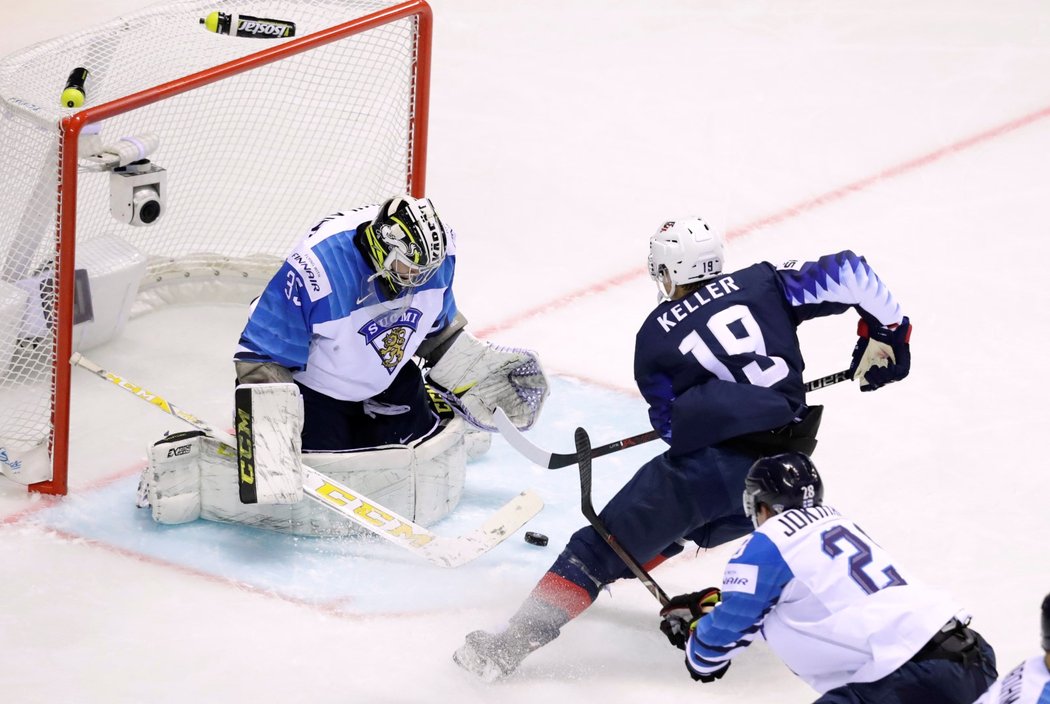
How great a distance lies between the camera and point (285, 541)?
362cm

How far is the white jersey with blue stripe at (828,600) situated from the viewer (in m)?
2.51

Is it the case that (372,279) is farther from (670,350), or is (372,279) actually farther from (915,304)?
(915,304)

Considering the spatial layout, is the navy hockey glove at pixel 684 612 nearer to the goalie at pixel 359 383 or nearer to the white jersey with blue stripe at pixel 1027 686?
the goalie at pixel 359 383

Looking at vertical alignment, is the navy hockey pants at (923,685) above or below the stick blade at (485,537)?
above

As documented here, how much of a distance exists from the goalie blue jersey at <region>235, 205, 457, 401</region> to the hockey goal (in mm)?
515

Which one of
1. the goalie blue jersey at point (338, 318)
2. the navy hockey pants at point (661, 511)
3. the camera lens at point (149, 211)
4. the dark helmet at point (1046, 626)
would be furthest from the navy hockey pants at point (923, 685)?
the camera lens at point (149, 211)

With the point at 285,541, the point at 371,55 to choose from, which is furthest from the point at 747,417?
the point at 371,55

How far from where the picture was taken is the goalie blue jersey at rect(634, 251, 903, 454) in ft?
10.2

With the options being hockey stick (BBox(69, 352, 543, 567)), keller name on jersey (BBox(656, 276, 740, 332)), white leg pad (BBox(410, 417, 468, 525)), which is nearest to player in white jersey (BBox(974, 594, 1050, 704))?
keller name on jersey (BBox(656, 276, 740, 332))

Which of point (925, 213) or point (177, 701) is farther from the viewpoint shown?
point (925, 213)

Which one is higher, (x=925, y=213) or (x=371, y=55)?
(x=371, y=55)

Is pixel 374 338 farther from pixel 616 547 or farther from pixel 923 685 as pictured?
pixel 923 685

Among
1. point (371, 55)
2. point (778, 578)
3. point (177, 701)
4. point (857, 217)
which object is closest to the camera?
point (778, 578)

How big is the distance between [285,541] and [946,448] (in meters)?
1.81
